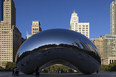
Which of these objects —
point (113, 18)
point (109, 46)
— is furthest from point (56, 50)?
point (113, 18)

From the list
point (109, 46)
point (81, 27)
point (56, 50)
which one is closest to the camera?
point (56, 50)

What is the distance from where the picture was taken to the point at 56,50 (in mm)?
13406

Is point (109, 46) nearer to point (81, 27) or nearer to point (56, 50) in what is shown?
point (81, 27)

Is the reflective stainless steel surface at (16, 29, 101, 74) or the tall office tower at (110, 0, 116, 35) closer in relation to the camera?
the reflective stainless steel surface at (16, 29, 101, 74)

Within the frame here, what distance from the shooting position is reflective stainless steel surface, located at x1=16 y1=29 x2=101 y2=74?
13.4 metres

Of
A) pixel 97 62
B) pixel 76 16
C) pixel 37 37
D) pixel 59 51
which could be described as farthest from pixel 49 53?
pixel 76 16

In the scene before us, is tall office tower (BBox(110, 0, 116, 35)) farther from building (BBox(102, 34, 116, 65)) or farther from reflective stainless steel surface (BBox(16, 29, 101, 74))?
reflective stainless steel surface (BBox(16, 29, 101, 74))

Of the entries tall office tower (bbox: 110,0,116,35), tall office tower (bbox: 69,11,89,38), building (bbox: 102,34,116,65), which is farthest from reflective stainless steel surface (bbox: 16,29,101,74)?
tall office tower (bbox: 69,11,89,38)

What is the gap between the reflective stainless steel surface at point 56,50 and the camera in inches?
528

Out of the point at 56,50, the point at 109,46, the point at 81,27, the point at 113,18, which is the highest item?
the point at 113,18

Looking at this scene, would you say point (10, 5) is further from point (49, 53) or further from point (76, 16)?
point (49, 53)

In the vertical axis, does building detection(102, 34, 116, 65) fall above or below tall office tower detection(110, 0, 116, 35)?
below

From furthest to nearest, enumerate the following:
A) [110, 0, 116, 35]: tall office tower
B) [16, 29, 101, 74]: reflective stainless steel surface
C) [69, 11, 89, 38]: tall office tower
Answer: [69, 11, 89, 38]: tall office tower < [110, 0, 116, 35]: tall office tower < [16, 29, 101, 74]: reflective stainless steel surface

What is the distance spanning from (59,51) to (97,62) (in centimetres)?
410
